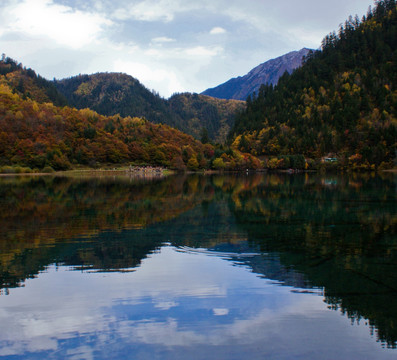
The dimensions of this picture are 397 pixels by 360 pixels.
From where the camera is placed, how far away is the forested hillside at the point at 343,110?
145 meters

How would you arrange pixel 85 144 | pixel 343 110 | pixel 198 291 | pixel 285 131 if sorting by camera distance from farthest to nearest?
pixel 285 131, pixel 343 110, pixel 85 144, pixel 198 291

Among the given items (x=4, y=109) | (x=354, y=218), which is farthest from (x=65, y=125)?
(x=354, y=218)

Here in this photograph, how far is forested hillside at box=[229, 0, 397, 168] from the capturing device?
475ft

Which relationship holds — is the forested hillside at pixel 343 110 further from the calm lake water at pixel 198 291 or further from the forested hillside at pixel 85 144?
the calm lake water at pixel 198 291

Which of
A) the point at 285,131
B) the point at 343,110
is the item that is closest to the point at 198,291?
the point at 343,110

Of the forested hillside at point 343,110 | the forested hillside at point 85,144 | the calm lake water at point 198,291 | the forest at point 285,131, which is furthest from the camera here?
the forested hillside at point 343,110

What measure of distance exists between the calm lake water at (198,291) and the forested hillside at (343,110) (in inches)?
5265

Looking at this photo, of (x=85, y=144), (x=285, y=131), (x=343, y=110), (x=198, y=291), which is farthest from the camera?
(x=285, y=131)

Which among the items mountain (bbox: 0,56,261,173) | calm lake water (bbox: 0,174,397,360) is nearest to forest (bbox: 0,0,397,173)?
mountain (bbox: 0,56,261,173)

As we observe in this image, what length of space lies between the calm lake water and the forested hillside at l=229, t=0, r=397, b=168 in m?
134

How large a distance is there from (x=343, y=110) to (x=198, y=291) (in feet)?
539

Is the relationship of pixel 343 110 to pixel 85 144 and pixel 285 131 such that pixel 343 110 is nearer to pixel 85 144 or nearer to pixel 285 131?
pixel 285 131

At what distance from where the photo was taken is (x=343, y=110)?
160 meters

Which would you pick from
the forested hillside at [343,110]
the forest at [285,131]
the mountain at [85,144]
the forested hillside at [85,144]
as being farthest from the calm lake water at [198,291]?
the forested hillside at [343,110]
